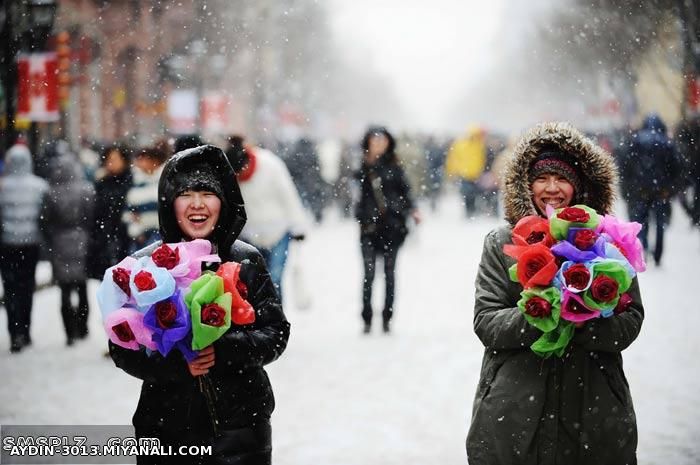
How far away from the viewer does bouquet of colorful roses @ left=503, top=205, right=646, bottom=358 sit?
3.06 m

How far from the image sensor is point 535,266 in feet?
10.2

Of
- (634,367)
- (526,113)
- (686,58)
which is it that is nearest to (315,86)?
(526,113)

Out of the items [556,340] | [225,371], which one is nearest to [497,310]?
[556,340]

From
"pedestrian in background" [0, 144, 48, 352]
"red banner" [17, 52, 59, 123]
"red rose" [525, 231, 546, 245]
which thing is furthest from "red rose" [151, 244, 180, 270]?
"red banner" [17, 52, 59, 123]

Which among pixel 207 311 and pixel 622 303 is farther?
pixel 622 303

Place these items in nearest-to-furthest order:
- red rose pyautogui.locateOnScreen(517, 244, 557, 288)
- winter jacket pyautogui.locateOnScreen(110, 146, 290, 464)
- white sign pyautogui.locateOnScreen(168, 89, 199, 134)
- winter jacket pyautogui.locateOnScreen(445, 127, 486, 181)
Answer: red rose pyautogui.locateOnScreen(517, 244, 557, 288)
winter jacket pyautogui.locateOnScreen(110, 146, 290, 464)
winter jacket pyautogui.locateOnScreen(445, 127, 486, 181)
white sign pyautogui.locateOnScreen(168, 89, 199, 134)

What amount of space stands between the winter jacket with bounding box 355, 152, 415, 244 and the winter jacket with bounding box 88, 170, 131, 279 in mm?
2315

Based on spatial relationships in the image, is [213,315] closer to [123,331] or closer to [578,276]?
[123,331]

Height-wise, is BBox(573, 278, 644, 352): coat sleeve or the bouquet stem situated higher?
BBox(573, 278, 644, 352): coat sleeve

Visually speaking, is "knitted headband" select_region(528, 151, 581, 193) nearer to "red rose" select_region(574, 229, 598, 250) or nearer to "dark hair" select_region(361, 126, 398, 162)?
"red rose" select_region(574, 229, 598, 250)

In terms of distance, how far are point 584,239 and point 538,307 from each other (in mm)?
298

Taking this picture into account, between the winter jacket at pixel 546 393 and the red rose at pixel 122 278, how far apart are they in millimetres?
1281

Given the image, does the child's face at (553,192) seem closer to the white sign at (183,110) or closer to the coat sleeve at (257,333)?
the coat sleeve at (257,333)

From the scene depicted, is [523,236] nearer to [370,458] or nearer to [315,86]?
[370,458]
